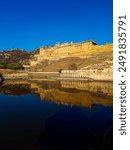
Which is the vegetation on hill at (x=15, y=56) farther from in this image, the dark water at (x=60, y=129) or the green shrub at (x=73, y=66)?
the dark water at (x=60, y=129)

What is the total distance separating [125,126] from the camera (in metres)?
2.52

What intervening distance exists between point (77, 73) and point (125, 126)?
40455mm

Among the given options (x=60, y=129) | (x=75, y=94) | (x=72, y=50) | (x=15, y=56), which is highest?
(x=15, y=56)

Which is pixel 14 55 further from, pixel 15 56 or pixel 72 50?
pixel 72 50

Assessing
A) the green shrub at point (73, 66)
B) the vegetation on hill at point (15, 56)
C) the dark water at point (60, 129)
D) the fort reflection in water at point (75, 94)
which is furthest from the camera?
the vegetation on hill at point (15, 56)

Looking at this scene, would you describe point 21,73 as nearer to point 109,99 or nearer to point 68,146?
point 109,99

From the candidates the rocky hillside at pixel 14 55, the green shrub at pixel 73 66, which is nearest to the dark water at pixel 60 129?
the green shrub at pixel 73 66

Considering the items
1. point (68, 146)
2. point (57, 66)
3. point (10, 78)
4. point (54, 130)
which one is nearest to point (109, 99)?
point (54, 130)

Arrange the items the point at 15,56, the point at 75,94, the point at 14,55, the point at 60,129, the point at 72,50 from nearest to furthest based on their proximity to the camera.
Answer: the point at 60,129 → the point at 75,94 → the point at 72,50 → the point at 15,56 → the point at 14,55

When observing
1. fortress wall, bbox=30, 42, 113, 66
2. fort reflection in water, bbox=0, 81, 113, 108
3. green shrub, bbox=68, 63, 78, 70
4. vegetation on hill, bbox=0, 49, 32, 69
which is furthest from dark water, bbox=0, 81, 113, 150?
vegetation on hill, bbox=0, 49, 32, 69

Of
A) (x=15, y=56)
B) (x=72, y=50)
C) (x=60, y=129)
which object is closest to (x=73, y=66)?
(x=72, y=50)

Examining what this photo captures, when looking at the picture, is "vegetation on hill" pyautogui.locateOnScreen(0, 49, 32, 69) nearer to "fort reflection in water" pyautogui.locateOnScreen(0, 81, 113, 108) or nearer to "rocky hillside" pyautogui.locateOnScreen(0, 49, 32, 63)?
"rocky hillside" pyautogui.locateOnScreen(0, 49, 32, 63)

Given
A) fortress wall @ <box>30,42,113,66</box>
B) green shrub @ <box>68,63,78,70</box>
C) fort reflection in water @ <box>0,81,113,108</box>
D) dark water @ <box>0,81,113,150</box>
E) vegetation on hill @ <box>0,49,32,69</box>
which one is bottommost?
dark water @ <box>0,81,113,150</box>

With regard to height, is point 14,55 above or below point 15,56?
above
